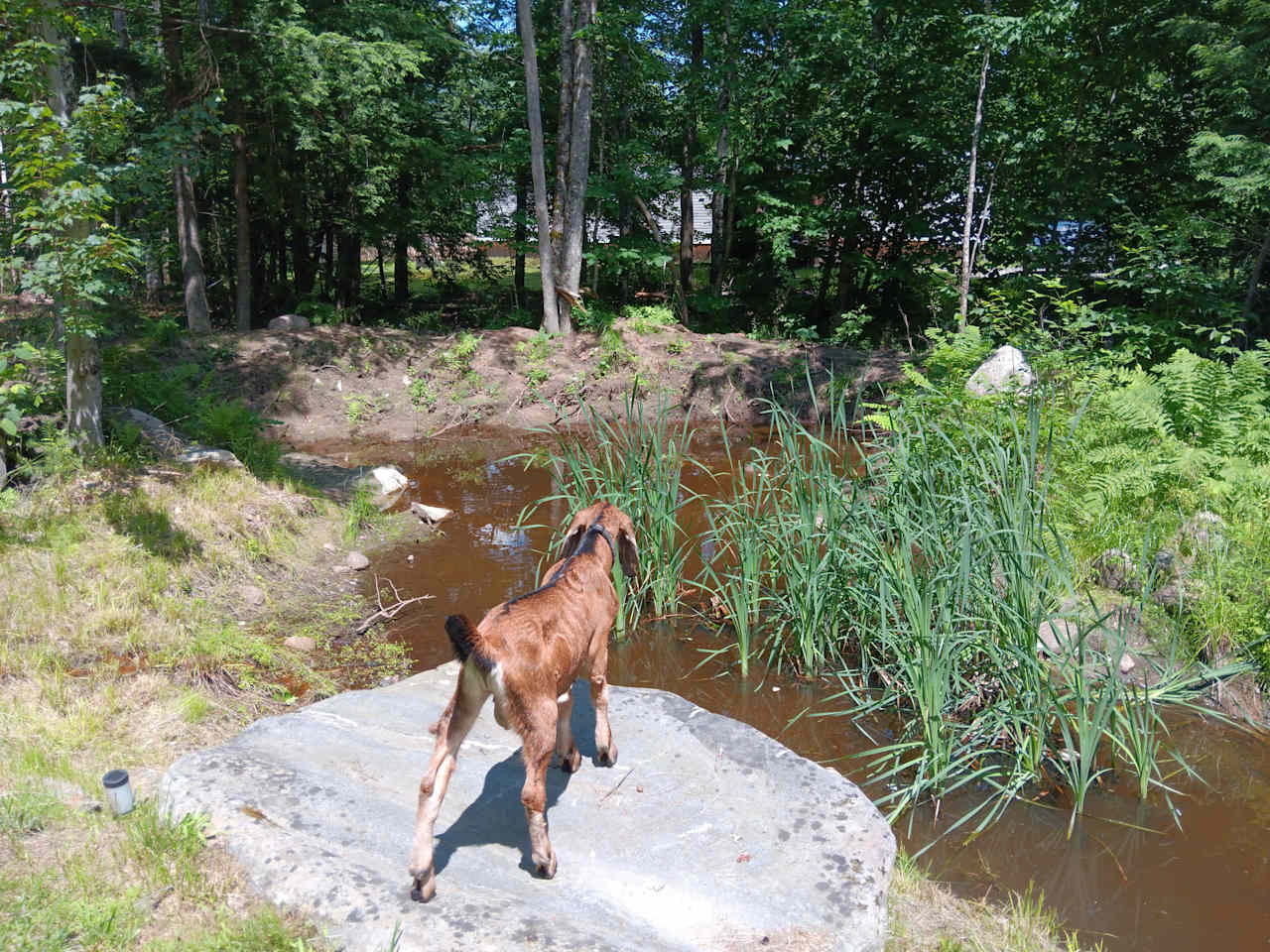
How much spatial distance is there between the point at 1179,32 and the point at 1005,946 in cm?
1203

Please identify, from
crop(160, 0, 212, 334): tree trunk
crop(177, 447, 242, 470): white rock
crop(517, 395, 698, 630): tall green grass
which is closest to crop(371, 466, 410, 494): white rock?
crop(177, 447, 242, 470): white rock

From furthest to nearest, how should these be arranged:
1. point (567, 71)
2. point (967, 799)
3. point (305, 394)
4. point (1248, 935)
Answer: point (567, 71) < point (305, 394) < point (967, 799) < point (1248, 935)

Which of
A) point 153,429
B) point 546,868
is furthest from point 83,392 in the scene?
point 546,868

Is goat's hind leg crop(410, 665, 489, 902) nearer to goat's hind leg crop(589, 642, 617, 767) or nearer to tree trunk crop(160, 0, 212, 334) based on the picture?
goat's hind leg crop(589, 642, 617, 767)

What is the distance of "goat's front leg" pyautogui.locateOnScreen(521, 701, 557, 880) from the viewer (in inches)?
121

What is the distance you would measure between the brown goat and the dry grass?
65 cm

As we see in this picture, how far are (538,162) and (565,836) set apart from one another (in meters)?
13.2

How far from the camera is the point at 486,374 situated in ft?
47.7

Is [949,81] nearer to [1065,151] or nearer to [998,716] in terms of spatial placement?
[1065,151]

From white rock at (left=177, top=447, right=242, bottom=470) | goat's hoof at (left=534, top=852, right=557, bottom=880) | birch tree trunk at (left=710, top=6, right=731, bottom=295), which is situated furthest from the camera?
birch tree trunk at (left=710, top=6, right=731, bottom=295)

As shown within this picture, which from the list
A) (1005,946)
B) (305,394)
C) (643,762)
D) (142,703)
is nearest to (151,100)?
(305,394)

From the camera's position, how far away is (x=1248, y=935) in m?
3.77

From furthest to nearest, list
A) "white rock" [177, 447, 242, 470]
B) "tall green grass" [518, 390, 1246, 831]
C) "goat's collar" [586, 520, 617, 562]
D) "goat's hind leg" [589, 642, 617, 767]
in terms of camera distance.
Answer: "white rock" [177, 447, 242, 470] < "tall green grass" [518, 390, 1246, 831] < "goat's collar" [586, 520, 617, 562] < "goat's hind leg" [589, 642, 617, 767]

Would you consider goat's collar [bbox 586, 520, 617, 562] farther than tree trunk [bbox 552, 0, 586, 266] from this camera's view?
No
